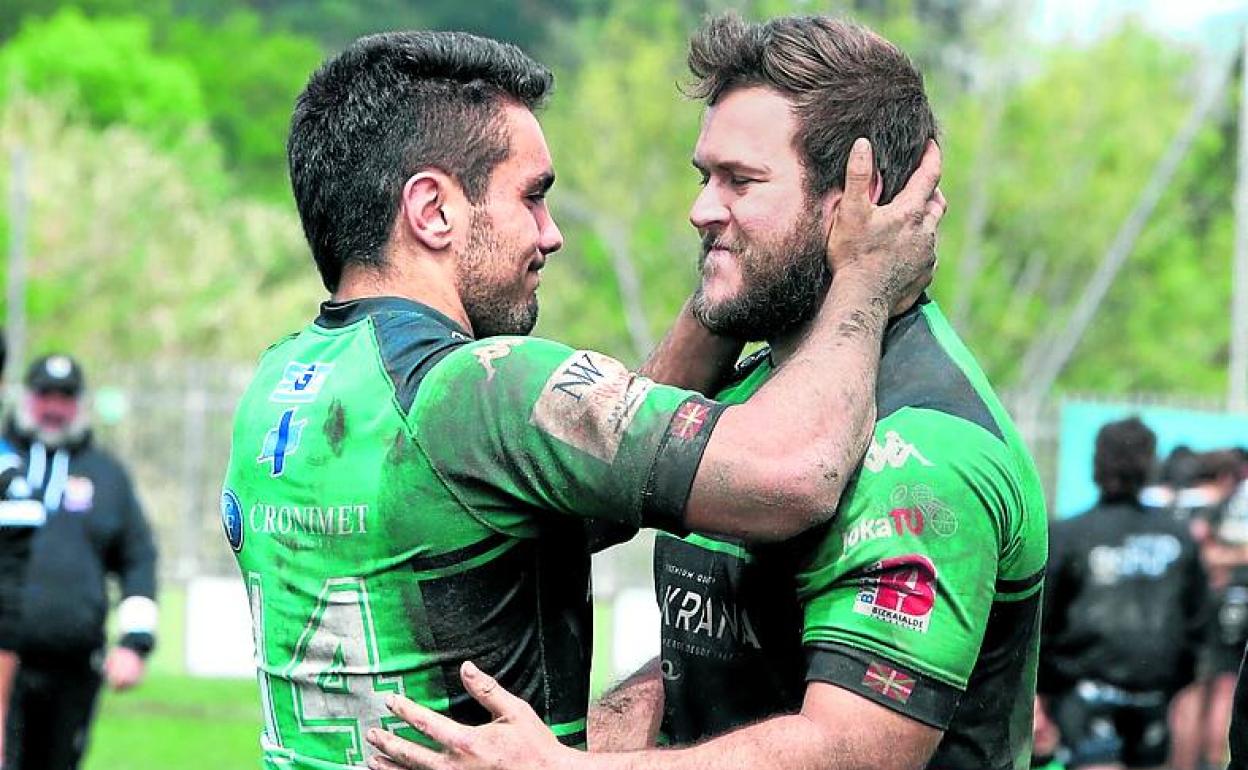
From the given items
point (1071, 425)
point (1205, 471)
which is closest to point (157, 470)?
point (1071, 425)

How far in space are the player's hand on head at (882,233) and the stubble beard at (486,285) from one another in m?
0.62

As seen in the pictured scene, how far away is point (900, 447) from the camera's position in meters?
3.51

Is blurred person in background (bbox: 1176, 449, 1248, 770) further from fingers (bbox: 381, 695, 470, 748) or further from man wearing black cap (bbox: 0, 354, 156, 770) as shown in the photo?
fingers (bbox: 381, 695, 470, 748)

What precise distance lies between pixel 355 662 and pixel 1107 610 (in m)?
8.11

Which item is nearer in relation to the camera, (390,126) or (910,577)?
(910,577)

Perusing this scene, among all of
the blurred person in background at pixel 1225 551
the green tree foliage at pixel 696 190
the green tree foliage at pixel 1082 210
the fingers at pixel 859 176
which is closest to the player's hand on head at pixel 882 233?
the fingers at pixel 859 176

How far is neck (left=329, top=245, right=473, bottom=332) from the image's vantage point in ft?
12.5

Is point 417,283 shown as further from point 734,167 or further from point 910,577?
point 910,577

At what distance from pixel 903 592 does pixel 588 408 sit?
1.99 feet

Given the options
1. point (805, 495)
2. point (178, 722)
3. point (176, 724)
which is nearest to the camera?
point (805, 495)

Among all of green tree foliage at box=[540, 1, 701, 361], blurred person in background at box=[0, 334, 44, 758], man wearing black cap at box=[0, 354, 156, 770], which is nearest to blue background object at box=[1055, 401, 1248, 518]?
man wearing black cap at box=[0, 354, 156, 770]

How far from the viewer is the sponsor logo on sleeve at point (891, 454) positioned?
3486 mm

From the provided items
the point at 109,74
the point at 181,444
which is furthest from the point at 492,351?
the point at 109,74

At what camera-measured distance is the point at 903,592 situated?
3.43 m
